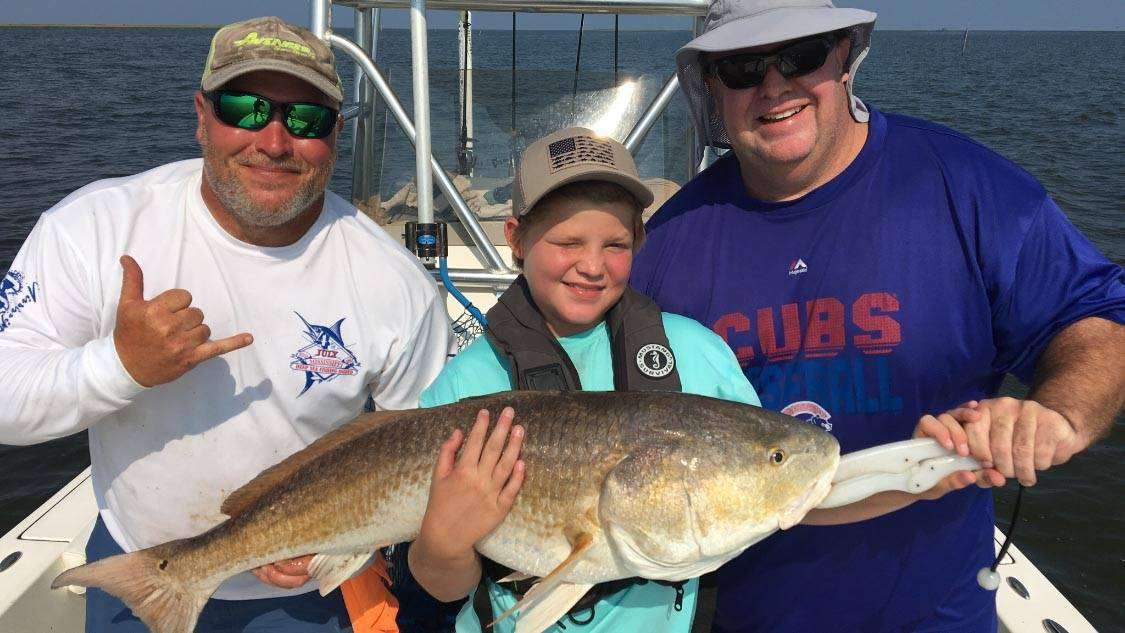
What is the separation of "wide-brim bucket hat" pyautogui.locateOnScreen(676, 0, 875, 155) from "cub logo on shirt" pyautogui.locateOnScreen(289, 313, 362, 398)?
1.70 meters

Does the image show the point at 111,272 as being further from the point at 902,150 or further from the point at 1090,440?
the point at 1090,440

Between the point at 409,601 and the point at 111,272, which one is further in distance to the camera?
the point at 409,601

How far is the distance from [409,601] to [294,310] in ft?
5.77

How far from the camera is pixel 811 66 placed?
288 cm

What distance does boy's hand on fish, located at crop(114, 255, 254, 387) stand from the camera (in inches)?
96.3

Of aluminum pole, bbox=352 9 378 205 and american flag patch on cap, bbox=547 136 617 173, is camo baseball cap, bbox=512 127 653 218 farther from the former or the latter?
aluminum pole, bbox=352 9 378 205

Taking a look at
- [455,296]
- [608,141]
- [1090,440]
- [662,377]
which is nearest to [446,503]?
[662,377]

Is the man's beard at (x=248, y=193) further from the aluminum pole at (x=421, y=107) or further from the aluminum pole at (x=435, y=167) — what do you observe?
the aluminum pole at (x=435, y=167)

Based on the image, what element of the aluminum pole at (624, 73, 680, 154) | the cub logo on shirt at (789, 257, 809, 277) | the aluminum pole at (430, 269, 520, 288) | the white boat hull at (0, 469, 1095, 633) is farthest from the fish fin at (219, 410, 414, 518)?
the aluminum pole at (624, 73, 680, 154)

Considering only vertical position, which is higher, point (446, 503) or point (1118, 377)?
point (1118, 377)

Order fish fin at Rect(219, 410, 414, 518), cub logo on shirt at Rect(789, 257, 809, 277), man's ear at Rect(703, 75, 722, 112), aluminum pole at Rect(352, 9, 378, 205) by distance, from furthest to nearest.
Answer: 1. aluminum pole at Rect(352, 9, 378, 205)
2. man's ear at Rect(703, 75, 722, 112)
3. cub logo on shirt at Rect(789, 257, 809, 277)
4. fish fin at Rect(219, 410, 414, 518)

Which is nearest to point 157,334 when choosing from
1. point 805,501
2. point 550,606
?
point 550,606

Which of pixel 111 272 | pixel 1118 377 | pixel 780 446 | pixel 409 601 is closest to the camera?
pixel 780 446

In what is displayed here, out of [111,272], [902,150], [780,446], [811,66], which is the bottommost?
[780,446]
